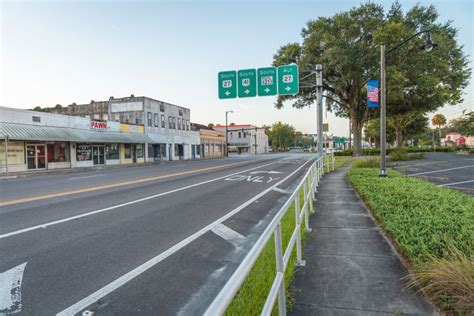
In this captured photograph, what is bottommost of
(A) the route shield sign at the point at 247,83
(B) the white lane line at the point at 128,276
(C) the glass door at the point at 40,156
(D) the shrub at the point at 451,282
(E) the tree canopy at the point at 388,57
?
(B) the white lane line at the point at 128,276

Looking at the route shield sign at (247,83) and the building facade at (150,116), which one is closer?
the route shield sign at (247,83)

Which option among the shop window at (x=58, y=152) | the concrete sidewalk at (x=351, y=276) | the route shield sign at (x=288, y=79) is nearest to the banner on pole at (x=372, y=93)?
the route shield sign at (x=288, y=79)

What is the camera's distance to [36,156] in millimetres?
26000

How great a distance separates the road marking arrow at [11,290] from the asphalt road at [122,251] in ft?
0.04

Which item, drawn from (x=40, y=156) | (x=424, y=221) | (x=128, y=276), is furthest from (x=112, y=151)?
(x=424, y=221)

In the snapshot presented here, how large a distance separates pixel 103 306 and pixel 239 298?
156 cm

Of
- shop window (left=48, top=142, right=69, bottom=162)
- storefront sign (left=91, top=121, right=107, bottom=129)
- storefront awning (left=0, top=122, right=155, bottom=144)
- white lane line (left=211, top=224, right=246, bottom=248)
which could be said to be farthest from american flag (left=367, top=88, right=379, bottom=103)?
storefront sign (left=91, top=121, right=107, bottom=129)

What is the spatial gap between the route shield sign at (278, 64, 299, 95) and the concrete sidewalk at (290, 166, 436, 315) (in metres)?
16.0

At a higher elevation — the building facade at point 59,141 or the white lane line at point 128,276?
the building facade at point 59,141

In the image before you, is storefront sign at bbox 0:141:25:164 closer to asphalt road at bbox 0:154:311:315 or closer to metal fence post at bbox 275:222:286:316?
asphalt road at bbox 0:154:311:315

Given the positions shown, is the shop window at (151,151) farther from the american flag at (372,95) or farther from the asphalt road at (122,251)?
the american flag at (372,95)

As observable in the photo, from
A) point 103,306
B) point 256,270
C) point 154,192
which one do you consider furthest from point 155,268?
point 154,192

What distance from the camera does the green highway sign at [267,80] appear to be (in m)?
21.7

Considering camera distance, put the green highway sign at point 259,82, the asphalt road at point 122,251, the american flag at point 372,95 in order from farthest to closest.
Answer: the green highway sign at point 259,82 → the american flag at point 372,95 → the asphalt road at point 122,251
